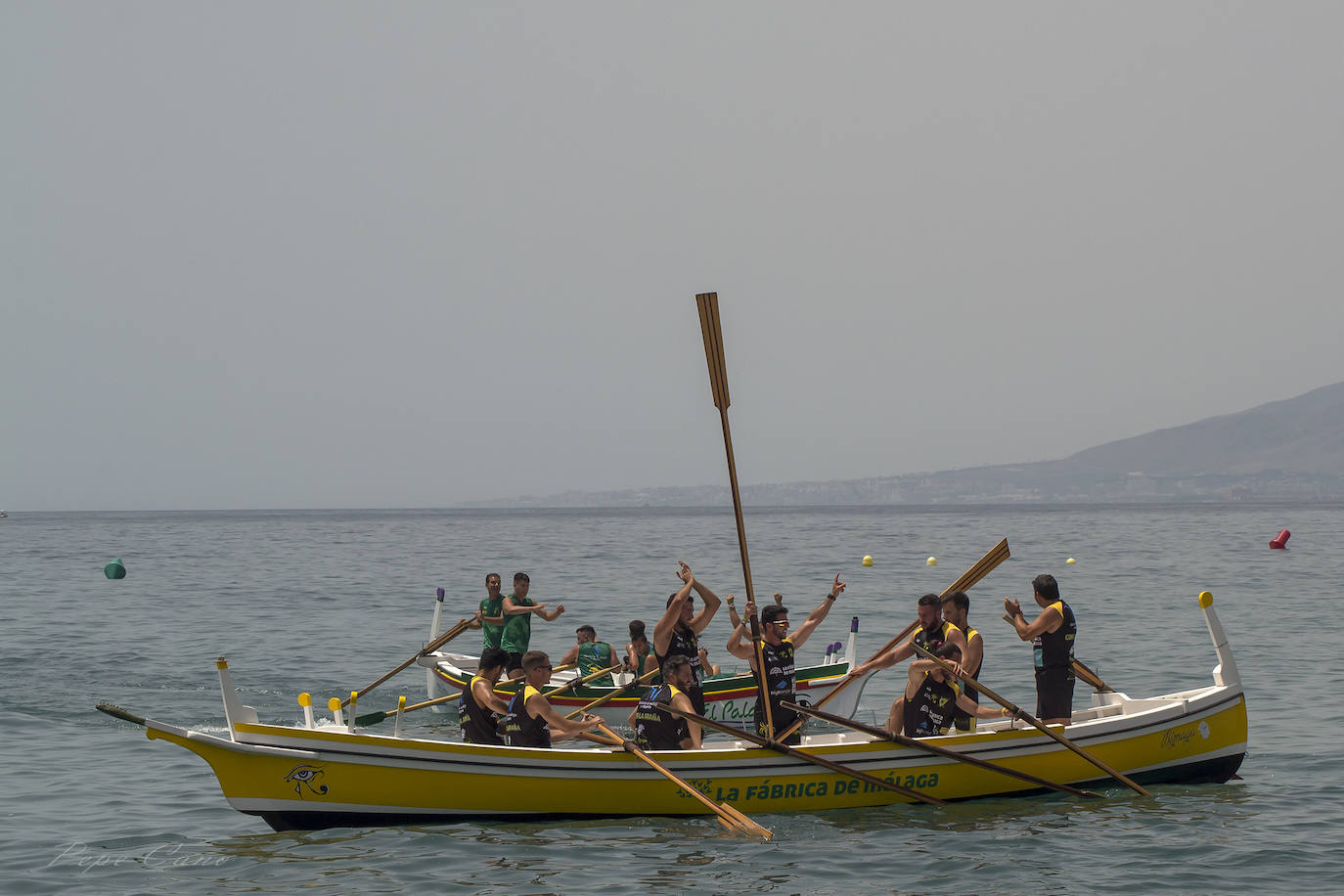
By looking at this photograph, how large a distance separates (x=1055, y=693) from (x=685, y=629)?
4131 mm

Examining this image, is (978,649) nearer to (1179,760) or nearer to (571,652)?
(1179,760)

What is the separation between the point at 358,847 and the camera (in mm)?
11594

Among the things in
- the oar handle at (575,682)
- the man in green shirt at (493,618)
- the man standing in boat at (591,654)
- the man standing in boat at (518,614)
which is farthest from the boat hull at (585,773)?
the man in green shirt at (493,618)

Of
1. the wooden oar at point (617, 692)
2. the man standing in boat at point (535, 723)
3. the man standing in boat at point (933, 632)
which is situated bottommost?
the wooden oar at point (617, 692)

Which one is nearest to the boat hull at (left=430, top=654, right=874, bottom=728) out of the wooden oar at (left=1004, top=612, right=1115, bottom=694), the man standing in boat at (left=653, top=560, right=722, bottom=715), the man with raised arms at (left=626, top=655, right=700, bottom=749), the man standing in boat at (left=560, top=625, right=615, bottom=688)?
the man standing in boat at (left=560, top=625, right=615, bottom=688)

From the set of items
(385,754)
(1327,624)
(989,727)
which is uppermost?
(385,754)

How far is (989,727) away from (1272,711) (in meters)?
7.01

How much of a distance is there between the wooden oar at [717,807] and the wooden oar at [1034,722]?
242cm

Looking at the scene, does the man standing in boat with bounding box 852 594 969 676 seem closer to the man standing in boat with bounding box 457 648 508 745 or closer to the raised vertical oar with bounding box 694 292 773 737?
the raised vertical oar with bounding box 694 292 773 737

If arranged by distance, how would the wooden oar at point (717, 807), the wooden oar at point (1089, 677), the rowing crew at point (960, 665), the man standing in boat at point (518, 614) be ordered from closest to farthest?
the wooden oar at point (717, 807) < the rowing crew at point (960, 665) < the wooden oar at point (1089, 677) < the man standing in boat at point (518, 614)

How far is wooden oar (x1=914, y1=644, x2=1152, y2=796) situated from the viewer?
12375 millimetres

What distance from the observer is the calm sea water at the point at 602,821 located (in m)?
11.0

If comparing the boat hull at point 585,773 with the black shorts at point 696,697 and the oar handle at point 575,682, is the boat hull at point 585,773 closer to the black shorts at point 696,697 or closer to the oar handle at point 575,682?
the black shorts at point 696,697

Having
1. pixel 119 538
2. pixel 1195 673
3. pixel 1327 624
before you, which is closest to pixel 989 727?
pixel 1195 673
